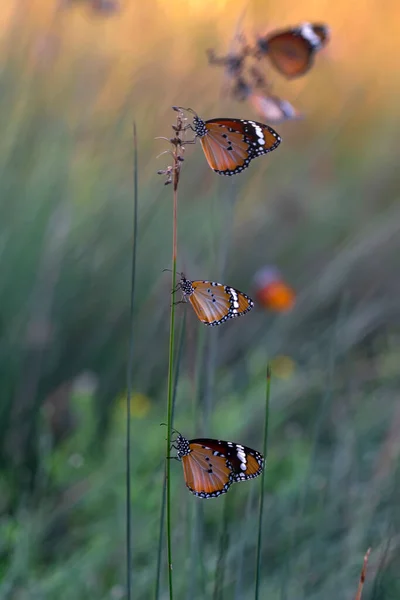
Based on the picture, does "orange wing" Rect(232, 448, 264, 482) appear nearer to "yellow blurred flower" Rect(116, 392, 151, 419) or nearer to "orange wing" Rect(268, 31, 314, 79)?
"orange wing" Rect(268, 31, 314, 79)

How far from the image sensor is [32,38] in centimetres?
190

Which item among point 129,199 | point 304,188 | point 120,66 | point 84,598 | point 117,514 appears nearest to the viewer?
point 84,598

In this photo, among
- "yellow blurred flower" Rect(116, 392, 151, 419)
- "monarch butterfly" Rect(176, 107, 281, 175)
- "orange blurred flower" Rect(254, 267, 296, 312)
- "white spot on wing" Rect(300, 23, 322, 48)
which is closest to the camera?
"monarch butterfly" Rect(176, 107, 281, 175)

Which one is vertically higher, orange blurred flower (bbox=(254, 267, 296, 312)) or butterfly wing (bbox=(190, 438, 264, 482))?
orange blurred flower (bbox=(254, 267, 296, 312))

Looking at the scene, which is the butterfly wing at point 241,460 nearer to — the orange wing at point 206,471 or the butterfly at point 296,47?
the orange wing at point 206,471

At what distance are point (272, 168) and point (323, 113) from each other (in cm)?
30

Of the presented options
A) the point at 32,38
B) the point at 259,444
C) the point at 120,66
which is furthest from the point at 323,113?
the point at 259,444

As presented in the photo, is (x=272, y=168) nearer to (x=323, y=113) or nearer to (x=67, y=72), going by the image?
(x=323, y=113)

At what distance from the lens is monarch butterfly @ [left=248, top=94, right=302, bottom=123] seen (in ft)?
3.25

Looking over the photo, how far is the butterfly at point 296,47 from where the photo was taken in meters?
1.07

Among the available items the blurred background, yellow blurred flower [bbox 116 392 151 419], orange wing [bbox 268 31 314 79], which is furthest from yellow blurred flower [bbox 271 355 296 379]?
orange wing [bbox 268 31 314 79]

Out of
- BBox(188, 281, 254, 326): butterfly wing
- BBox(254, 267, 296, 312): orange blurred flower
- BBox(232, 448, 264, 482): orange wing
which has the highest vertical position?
BBox(254, 267, 296, 312): orange blurred flower

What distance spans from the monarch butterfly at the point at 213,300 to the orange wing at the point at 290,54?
1.86ft

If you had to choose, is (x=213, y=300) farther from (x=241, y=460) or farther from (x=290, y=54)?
(x=290, y=54)
